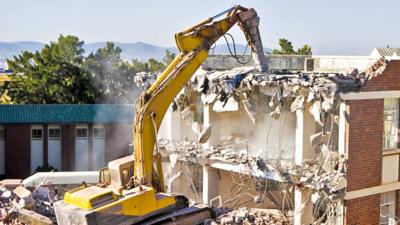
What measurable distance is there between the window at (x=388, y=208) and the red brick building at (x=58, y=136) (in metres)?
18.8

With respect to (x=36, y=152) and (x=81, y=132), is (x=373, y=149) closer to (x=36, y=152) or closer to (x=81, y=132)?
(x=81, y=132)

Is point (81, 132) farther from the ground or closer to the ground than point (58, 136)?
farther from the ground

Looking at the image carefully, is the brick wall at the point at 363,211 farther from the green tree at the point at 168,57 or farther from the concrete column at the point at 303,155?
the green tree at the point at 168,57

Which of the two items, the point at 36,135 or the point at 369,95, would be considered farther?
the point at 36,135

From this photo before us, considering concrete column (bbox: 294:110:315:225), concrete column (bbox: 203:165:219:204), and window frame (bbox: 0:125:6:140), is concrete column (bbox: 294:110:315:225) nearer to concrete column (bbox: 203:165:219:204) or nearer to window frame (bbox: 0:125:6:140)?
concrete column (bbox: 203:165:219:204)

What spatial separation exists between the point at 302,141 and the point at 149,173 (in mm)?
4887

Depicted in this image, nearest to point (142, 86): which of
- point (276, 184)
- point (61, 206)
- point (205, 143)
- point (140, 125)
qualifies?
point (205, 143)

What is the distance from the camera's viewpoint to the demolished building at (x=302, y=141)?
15.6m

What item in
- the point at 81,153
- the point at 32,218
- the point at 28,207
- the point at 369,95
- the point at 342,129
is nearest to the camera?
the point at 342,129

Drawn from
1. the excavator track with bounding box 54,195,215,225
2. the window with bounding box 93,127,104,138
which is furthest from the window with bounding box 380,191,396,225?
the window with bounding box 93,127,104,138

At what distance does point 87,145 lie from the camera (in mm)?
32625

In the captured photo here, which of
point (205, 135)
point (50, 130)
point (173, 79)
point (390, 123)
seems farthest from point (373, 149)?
point (50, 130)

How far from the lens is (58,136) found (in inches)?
1273

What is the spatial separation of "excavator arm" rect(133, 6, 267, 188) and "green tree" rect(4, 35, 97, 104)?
69.3 ft
